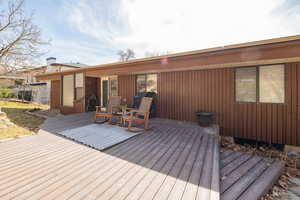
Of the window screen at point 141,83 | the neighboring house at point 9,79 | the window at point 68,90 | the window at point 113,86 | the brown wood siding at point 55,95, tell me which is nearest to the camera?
the window screen at point 141,83

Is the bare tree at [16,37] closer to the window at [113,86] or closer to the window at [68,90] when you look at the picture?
the window at [68,90]

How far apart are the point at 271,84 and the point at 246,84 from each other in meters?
0.60

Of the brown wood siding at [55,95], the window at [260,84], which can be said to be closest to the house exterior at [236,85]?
the window at [260,84]

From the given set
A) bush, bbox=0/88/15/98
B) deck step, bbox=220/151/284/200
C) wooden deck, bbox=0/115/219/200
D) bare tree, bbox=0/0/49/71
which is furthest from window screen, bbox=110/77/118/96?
bush, bbox=0/88/15/98

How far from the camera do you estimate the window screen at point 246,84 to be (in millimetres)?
4176

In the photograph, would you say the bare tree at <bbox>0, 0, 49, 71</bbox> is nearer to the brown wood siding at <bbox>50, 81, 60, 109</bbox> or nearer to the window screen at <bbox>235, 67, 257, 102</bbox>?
the brown wood siding at <bbox>50, 81, 60, 109</bbox>

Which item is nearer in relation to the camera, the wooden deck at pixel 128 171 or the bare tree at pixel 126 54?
the wooden deck at pixel 128 171

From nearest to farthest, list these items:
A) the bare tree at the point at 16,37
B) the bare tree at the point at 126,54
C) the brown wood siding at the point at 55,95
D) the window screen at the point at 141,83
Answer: the window screen at the point at 141,83, the bare tree at the point at 16,37, the brown wood siding at the point at 55,95, the bare tree at the point at 126,54

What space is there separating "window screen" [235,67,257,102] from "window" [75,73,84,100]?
7.26m

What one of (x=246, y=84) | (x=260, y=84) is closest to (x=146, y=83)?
(x=246, y=84)

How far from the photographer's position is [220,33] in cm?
647

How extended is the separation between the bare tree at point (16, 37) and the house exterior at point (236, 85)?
155 inches

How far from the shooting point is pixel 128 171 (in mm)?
2016

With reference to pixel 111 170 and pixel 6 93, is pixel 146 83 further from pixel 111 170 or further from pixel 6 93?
pixel 6 93
